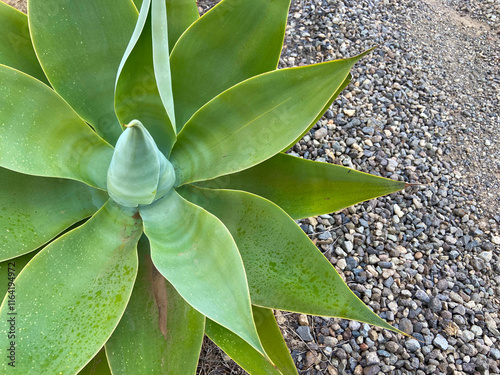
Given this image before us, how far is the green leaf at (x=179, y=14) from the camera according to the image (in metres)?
0.99

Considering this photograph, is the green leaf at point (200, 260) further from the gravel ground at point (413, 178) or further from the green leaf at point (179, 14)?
the gravel ground at point (413, 178)

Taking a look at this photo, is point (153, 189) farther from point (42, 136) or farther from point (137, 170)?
point (42, 136)

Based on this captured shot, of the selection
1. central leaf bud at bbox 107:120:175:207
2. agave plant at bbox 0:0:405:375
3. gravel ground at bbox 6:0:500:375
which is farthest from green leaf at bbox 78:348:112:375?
gravel ground at bbox 6:0:500:375

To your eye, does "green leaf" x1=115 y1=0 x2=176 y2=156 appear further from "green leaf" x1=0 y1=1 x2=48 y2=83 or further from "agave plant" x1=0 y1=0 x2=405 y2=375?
"green leaf" x1=0 y1=1 x2=48 y2=83

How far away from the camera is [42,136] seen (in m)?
0.76

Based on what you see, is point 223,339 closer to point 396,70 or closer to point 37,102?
point 37,102

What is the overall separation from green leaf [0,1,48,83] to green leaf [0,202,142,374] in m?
0.37

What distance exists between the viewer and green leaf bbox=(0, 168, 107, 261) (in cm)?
77

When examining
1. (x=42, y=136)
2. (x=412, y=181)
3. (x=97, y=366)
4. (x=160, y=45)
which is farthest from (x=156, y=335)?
(x=412, y=181)

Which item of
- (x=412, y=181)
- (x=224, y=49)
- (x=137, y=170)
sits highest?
(x=224, y=49)

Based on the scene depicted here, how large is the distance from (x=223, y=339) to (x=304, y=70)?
22.5 inches

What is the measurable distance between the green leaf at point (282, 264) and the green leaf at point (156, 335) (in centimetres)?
15

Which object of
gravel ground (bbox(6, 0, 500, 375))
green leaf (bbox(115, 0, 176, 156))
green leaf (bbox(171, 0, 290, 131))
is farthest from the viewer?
gravel ground (bbox(6, 0, 500, 375))

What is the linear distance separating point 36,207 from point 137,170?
0.25m
